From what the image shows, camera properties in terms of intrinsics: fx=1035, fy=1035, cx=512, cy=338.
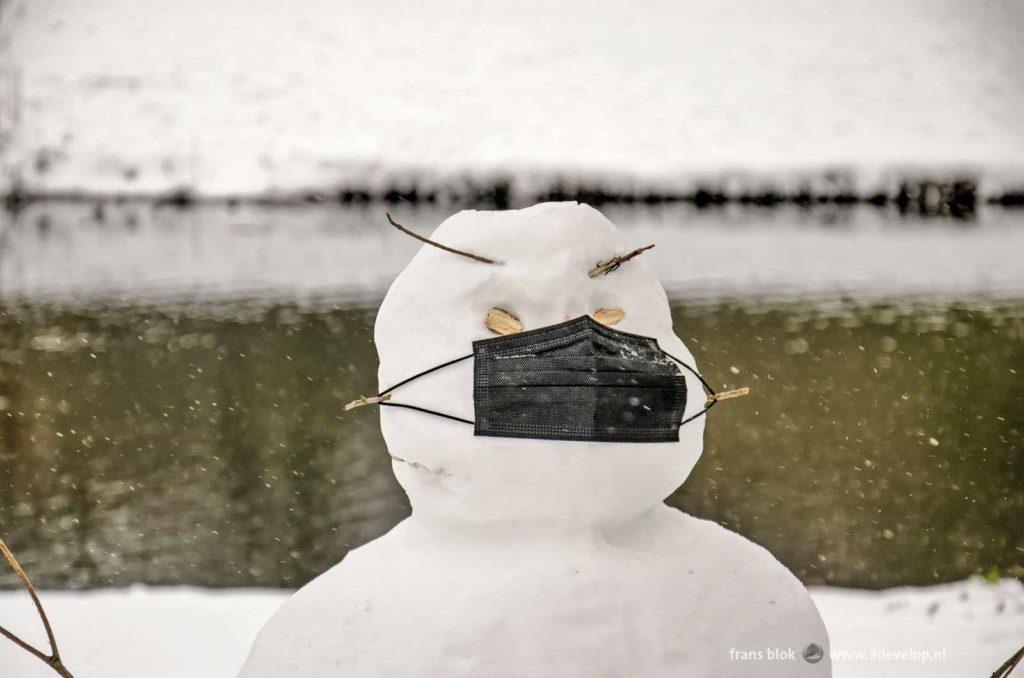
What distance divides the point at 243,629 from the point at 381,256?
20.3 meters

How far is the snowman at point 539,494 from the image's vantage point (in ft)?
6.42

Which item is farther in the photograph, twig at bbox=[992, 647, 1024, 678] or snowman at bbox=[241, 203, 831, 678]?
twig at bbox=[992, 647, 1024, 678]

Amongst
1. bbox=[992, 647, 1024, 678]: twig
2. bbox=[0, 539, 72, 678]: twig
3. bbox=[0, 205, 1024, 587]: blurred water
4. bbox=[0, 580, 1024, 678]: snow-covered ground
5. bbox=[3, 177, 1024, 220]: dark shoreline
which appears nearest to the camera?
bbox=[0, 539, 72, 678]: twig

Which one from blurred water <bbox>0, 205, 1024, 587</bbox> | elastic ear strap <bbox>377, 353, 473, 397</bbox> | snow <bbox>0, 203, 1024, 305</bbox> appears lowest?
snow <bbox>0, 203, 1024, 305</bbox>

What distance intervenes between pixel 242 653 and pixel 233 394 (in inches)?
265

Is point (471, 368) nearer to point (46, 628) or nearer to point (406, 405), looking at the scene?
point (406, 405)

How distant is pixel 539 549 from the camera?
6.67 feet

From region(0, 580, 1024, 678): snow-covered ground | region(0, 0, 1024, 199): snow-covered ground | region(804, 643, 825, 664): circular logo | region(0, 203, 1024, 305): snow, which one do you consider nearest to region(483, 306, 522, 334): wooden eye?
region(804, 643, 825, 664): circular logo

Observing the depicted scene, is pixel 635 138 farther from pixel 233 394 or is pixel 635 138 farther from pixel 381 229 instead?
pixel 233 394

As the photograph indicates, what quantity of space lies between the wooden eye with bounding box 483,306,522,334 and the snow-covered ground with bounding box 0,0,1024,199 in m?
50.2

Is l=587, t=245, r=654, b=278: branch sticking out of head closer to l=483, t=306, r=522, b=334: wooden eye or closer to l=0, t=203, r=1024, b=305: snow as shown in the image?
l=483, t=306, r=522, b=334: wooden eye

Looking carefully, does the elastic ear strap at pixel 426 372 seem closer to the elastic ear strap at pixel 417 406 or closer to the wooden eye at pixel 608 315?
the elastic ear strap at pixel 417 406

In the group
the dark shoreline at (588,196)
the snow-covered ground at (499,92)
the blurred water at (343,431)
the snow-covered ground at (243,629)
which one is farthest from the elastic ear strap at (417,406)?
the snow-covered ground at (499,92)

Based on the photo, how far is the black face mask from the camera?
196cm
